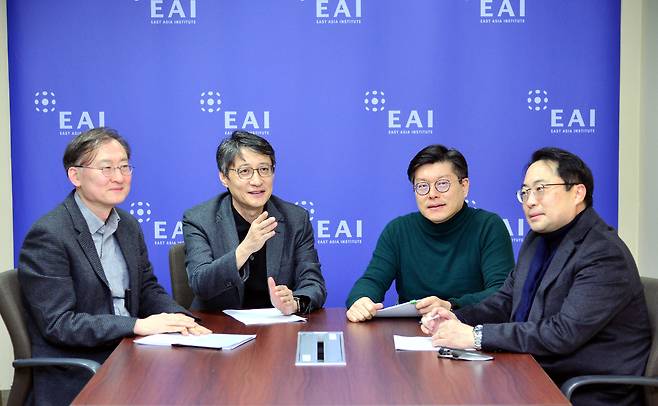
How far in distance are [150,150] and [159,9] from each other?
0.84m

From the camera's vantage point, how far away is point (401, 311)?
2928 mm

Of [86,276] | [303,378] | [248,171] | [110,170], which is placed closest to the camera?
[303,378]

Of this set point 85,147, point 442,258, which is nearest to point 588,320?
point 442,258

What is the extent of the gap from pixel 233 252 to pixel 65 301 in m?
0.71

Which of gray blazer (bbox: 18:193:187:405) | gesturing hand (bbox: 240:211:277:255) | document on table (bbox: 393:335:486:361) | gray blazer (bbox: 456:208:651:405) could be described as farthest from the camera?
gesturing hand (bbox: 240:211:277:255)

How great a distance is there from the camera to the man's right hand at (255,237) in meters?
3.01

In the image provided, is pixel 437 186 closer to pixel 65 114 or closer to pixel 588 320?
pixel 588 320

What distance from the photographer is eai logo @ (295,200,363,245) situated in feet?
14.9

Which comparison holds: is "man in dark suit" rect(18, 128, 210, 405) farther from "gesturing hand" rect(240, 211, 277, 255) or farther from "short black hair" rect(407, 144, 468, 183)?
"short black hair" rect(407, 144, 468, 183)

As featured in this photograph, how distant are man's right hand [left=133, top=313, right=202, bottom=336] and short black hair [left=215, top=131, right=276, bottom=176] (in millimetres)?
907

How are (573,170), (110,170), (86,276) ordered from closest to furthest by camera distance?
1. (573,170)
2. (86,276)
3. (110,170)

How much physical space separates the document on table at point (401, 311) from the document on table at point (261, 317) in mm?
311

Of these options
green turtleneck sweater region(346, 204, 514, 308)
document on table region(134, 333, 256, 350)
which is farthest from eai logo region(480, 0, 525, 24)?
document on table region(134, 333, 256, 350)

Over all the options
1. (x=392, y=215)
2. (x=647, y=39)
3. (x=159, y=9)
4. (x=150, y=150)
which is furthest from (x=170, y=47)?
(x=647, y=39)
